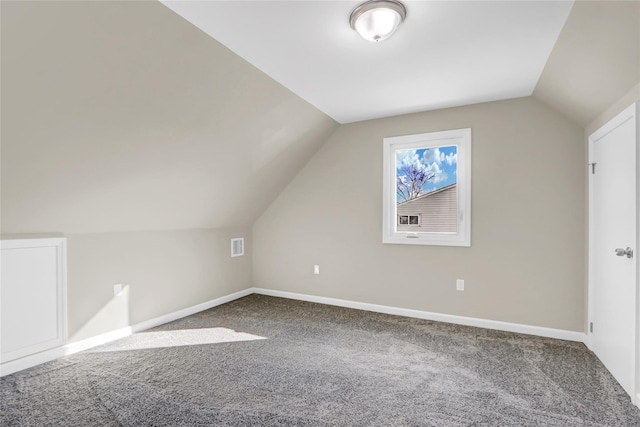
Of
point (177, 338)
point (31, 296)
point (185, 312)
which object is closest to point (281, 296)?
point (185, 312)

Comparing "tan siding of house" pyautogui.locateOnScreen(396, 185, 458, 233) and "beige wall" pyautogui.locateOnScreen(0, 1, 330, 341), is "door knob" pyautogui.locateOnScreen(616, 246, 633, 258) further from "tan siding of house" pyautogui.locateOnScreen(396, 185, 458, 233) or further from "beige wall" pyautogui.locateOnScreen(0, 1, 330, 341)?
"beige wall" pyautogui.locateOnScreen(0, 1, 330, 341)

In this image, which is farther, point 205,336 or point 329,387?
point 205,336

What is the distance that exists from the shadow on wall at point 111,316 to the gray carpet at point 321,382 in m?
0.19

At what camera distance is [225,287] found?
4469 mm

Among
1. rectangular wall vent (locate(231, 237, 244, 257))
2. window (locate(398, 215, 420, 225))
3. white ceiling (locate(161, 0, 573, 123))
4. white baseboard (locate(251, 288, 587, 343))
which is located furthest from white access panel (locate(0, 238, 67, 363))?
window (locate(398, 215, 420, 225))

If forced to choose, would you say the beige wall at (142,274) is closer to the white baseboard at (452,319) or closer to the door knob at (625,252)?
the white baseboard at (452,319)

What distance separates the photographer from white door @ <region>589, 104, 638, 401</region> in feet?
6.98

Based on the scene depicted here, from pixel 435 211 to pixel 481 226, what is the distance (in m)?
0.51

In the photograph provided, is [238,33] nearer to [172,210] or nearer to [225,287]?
[172,210]

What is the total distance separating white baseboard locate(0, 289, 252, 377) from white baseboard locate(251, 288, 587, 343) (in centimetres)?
124

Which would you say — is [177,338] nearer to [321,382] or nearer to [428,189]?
[321,382]

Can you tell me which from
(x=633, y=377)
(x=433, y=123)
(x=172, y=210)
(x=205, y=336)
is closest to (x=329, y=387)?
(x=205, y=336)

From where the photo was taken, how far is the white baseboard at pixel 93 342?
8.18 ft

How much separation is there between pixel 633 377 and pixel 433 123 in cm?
272
